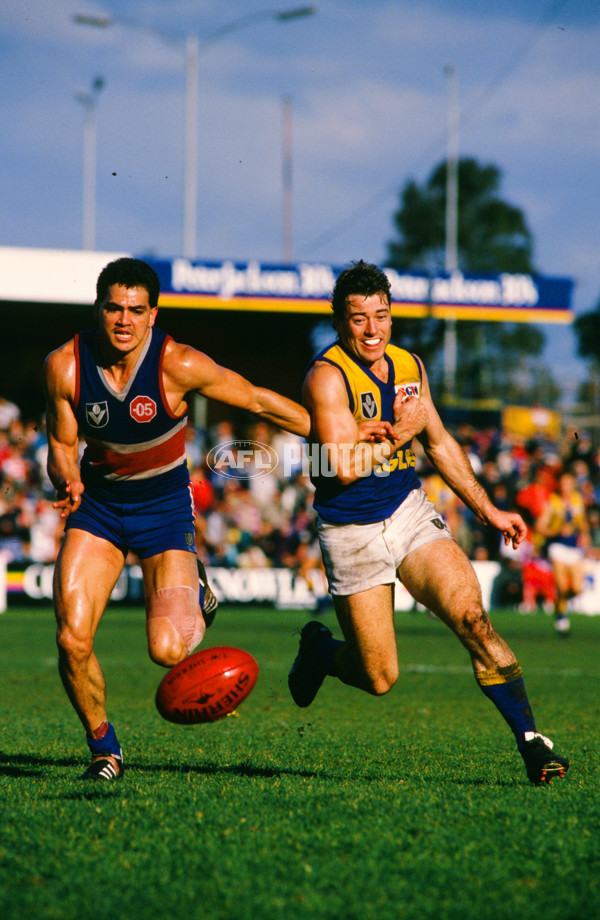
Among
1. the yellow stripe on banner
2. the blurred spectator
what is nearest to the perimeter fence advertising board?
the blurred spectator

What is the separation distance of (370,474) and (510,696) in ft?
4.35

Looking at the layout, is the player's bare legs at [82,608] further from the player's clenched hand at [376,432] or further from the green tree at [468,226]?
the green tree at [468,226]

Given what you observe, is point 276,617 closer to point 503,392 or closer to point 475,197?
point 503,392

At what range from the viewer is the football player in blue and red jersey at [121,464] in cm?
543

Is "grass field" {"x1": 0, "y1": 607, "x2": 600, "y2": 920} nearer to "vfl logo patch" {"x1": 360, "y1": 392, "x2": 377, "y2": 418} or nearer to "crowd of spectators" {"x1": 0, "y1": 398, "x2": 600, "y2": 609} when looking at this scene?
"vfl logo patch" {"x1": 360, "y1": 392, "x2": 377, "y2": 418}

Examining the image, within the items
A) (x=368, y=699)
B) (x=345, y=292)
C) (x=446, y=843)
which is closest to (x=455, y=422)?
(x=368, y=699)

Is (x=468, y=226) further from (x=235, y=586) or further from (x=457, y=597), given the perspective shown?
(x=457, y=597)

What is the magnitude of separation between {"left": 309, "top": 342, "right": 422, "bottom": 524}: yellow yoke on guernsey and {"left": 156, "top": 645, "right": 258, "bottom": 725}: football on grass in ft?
3.52

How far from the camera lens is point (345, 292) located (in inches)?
228

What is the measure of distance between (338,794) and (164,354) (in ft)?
7.53

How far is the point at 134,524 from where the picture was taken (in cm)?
562

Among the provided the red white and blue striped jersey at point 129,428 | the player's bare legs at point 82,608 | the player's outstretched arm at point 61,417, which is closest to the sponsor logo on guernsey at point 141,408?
the red white and blue striped jersey at point 129,428

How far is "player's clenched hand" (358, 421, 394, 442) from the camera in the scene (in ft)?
17.7

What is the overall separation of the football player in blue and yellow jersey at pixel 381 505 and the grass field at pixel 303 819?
620mm
